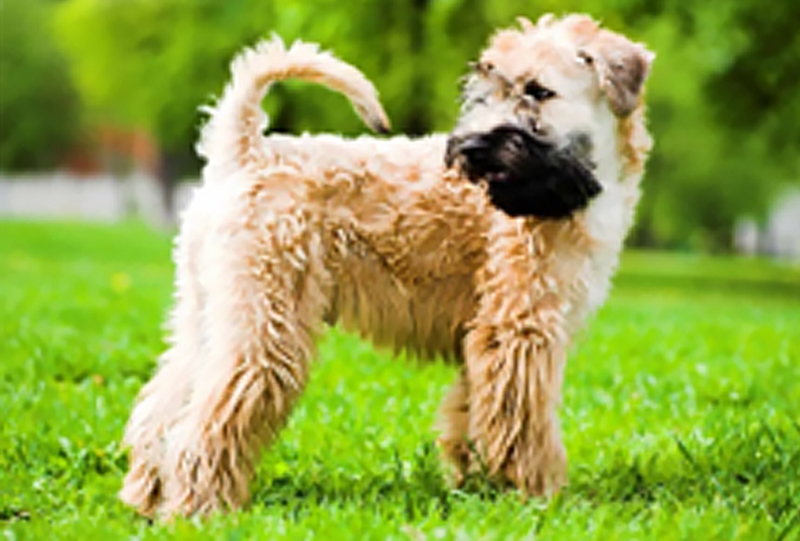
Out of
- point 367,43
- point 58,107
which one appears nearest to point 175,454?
point 367,43

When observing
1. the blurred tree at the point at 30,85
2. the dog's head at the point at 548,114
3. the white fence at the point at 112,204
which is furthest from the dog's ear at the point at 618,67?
the white fence at the point at 112,204

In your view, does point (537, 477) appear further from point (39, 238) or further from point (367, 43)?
point (39, 238)

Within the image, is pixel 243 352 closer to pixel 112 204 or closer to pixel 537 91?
pixel 537 91

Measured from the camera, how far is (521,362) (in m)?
5.00

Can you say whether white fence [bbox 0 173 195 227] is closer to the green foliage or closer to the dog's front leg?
the green foliage

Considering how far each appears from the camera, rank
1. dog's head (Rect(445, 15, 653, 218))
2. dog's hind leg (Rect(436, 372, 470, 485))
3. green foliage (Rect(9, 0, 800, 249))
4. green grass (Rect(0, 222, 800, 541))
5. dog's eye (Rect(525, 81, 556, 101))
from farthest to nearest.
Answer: green foliage (Rect(9, 0, 800, 249)), dog's hind leg (Rect(436, 372, 470, 485)), dog's eye (Rect(525, 81, 556, 101)), dog's head (Rect(445, 15, 653, 218)), green grass (Rect(0, 222, 800, 541))

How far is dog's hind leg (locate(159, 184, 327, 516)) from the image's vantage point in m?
4.73

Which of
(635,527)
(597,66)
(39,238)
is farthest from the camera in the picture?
(39,238)

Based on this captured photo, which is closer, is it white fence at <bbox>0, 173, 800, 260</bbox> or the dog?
the dog

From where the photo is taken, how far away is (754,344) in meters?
10.1

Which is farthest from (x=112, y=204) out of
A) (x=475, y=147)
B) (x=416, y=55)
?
(x=475, y=147)

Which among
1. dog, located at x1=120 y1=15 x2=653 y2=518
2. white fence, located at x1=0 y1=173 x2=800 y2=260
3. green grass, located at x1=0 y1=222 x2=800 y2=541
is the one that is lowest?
white fence, located at x1=0 y1=173 x2=800 y2=260

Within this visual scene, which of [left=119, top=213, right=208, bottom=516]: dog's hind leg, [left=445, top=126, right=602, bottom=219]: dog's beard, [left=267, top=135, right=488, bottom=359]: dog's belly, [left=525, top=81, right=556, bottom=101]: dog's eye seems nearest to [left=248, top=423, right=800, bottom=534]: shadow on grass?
[left=119, top=213, right=208, bottom=516]: dog's hind leg

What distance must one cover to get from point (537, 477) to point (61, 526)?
5.77ft
